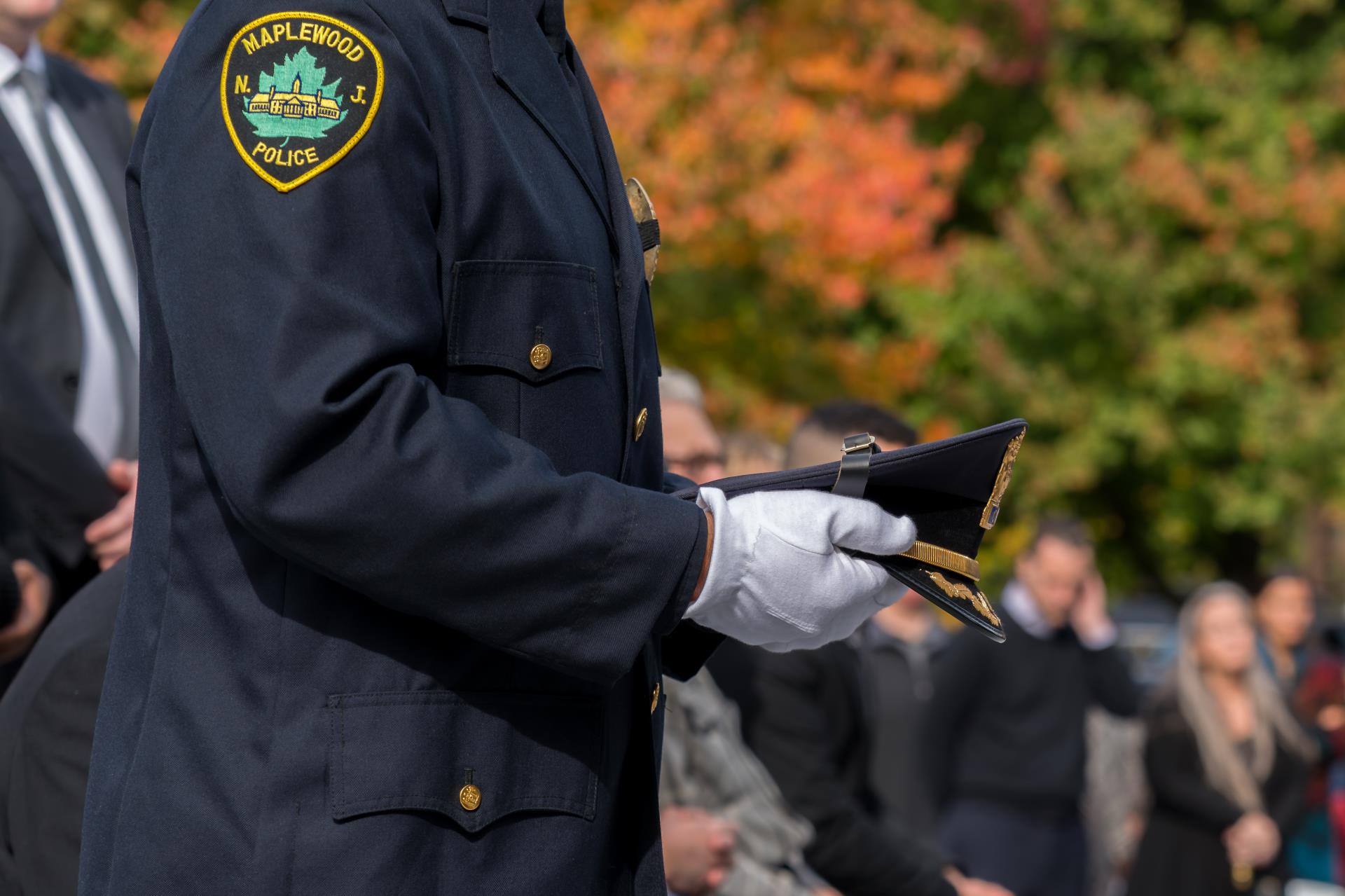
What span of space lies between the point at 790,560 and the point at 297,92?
0.64 metres

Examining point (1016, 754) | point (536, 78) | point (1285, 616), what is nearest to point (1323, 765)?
point (1285, 616)

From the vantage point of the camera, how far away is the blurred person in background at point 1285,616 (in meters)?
8.91

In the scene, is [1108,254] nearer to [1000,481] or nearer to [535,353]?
[1000,481]

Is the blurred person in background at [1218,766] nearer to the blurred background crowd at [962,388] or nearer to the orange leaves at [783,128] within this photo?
the blurred background crowd at [962,388]

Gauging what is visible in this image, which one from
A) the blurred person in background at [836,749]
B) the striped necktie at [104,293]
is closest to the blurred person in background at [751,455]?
the blurred person in background at [836,749]

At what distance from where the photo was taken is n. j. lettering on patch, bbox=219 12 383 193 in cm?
151

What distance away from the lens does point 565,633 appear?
62.0 inches

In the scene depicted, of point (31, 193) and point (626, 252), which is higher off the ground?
point (626, 252)

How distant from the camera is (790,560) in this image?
5.47 feet

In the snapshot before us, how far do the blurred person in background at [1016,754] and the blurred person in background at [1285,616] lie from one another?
2.52m

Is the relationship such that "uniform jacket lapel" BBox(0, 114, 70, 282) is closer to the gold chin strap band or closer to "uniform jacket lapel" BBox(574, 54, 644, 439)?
"uniform jacket lapel" BBox(574, 54, 644, 439)

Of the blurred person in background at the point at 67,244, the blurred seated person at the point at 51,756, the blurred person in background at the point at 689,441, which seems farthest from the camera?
the blurred person in background at the point at 689,441

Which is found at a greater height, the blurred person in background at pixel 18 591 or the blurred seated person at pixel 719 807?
the blurred person in background at pixel 18 591

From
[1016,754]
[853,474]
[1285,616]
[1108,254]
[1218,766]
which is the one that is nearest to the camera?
[853,474]
